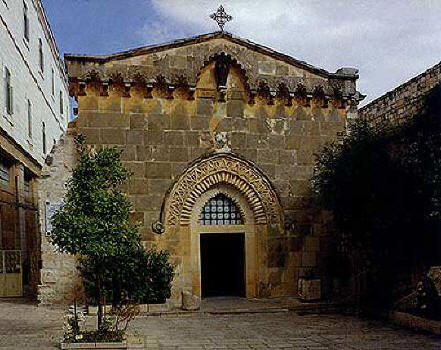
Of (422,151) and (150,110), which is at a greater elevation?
(150,110)

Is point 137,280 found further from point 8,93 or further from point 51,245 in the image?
point 8,93

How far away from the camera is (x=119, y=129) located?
13977 mm

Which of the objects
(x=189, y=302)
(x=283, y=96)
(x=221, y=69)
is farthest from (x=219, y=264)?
(x=221, y=69)

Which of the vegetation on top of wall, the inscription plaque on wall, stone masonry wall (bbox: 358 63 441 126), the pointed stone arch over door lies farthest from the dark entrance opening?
stone masonry wall (bbox: 358 63 441 126)

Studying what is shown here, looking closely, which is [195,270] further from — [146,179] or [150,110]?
[150,110]

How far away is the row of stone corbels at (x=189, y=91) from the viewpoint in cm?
1388

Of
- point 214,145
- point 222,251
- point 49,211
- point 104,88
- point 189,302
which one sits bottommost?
point 189,302

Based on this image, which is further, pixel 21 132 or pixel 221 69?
pixel 21 132

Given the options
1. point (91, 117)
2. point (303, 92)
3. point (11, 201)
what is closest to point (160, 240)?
point (91, 117)

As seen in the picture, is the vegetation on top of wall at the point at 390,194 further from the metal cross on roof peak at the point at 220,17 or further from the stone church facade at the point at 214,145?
the metal cross on roof peak at the point at 220,17

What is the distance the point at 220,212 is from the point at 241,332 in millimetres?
4749

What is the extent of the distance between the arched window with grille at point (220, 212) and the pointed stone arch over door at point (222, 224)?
0.32 ft

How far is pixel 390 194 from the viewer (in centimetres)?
1235

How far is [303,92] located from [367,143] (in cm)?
291
